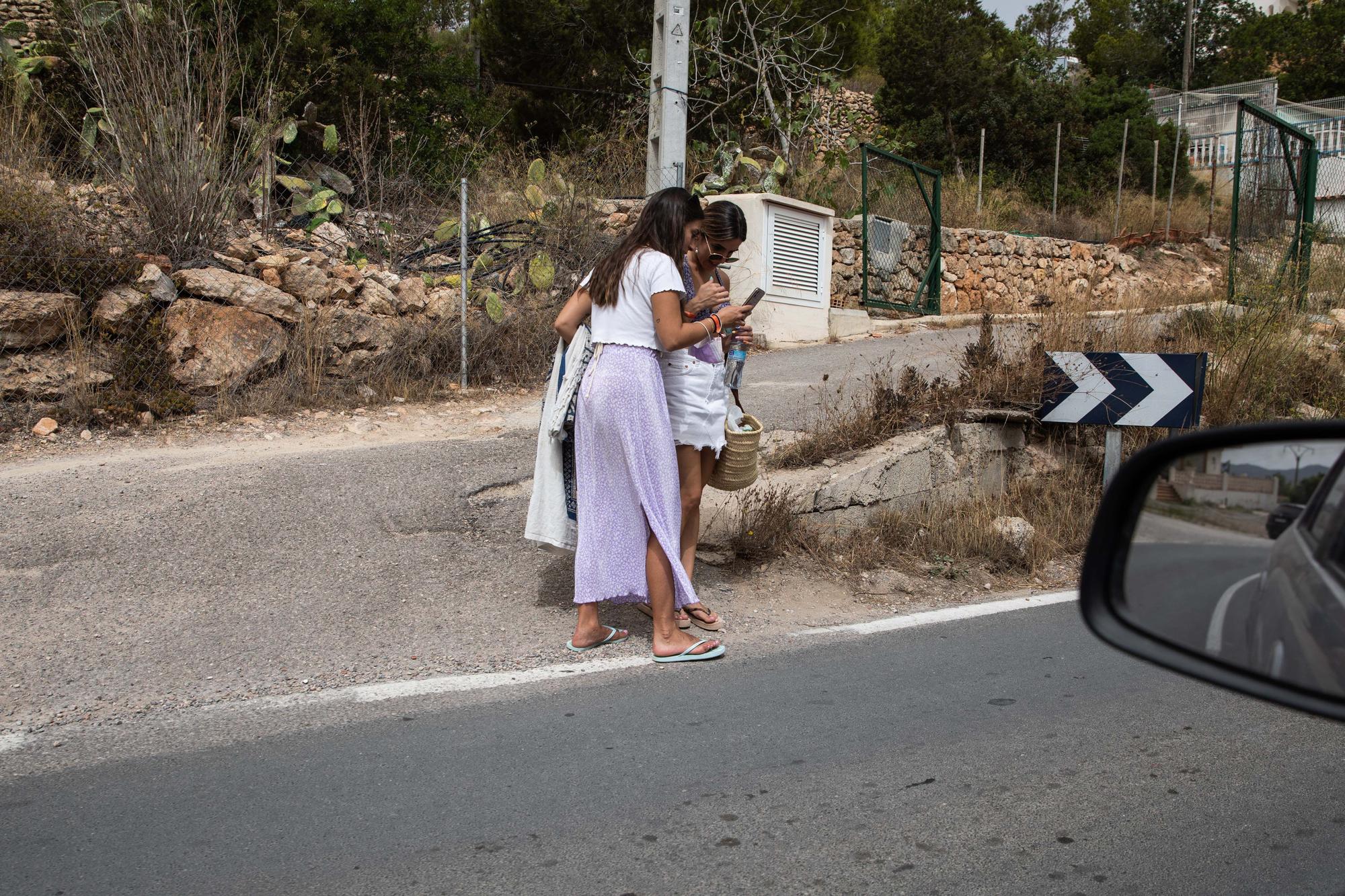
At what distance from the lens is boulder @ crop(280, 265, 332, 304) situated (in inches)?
386

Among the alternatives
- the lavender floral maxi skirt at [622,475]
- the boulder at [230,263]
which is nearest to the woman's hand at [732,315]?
the lavender floral maxi skirt at [622,475]

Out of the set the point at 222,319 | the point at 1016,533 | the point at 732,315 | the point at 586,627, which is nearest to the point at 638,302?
the point at 732,315

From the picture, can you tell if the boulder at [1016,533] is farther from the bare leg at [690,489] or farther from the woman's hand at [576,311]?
the woman's hand at [576,311]

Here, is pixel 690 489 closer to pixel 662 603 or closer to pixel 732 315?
pixel 662 603

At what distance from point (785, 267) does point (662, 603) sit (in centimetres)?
944

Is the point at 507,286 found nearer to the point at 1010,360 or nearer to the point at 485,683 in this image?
the point at 1010,360

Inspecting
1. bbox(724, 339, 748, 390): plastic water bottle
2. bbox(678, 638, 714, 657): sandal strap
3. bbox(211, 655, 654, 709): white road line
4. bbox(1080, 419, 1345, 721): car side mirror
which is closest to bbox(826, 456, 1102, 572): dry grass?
bbox(724, 339, 748, 390): plastic water bottle

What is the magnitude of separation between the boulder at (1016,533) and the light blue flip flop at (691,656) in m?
2.37

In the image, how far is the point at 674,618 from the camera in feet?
15.8

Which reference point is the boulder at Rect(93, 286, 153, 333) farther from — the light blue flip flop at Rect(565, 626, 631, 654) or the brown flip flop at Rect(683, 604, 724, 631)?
the brown flip flop at Rect(683, 604, 724, 631)

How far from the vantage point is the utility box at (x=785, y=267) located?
527 inches

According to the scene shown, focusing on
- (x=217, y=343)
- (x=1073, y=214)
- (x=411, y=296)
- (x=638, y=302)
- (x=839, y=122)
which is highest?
(x=839, y=122)

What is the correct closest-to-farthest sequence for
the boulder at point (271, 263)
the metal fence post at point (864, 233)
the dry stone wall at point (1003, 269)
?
the boulder at point (271, 263) < the metal fence post at point (864, 233) < the dry stone wall at point (1003, 269)

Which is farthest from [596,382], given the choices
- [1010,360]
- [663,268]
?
[1010,360]
